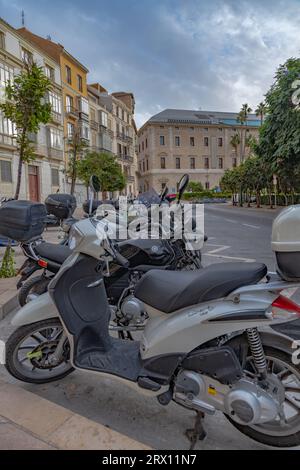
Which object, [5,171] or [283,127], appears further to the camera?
[5,171]

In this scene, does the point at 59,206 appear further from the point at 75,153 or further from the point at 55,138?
the point at 55,138

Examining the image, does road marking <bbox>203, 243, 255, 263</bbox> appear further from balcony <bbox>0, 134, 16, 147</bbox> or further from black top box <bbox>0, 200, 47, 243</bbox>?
balcony <bbox>0, 134, 16, 147</bbox>

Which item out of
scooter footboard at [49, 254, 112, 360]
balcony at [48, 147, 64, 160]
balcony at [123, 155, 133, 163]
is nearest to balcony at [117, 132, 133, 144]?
balcony at [123, 155, 133, 163]

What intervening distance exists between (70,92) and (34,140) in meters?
13.7

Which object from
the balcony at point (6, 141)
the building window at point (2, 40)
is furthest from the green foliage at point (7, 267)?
the building window at point (2, 40)

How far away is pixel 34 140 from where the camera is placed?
20.3 m

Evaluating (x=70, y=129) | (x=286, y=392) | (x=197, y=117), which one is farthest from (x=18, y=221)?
(x=197, y=117)

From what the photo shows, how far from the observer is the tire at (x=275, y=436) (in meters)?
1.89

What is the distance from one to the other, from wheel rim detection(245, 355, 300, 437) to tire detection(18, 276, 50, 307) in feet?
7.69

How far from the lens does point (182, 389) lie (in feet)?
6.38

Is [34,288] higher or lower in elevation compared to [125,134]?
lower

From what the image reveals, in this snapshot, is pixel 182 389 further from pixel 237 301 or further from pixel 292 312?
pixel 292 312

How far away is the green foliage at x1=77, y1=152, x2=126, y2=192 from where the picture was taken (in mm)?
22386
